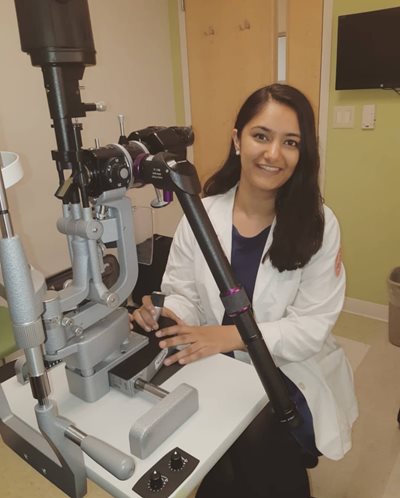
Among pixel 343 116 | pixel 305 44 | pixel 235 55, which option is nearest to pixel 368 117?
pixel 343 116

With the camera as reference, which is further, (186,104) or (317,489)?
(186,104)

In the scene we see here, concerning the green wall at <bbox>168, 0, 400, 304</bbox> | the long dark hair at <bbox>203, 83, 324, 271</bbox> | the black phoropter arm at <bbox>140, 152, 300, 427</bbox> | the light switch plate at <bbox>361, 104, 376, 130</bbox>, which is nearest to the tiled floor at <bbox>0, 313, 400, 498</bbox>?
the green wall at <bbox>168, 0, 400, 304</bbox>

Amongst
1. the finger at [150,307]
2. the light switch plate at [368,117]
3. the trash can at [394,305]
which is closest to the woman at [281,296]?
the finger at [150,307]

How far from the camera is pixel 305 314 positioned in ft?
3.67

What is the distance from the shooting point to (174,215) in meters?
3.07

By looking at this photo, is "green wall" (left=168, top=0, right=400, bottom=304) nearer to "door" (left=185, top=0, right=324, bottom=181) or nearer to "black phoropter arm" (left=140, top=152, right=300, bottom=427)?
"door" (left=185, top=0, right=324, bottom=181)

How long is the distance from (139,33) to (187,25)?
1.04ft

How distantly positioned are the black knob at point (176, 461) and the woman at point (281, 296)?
0.95 ft

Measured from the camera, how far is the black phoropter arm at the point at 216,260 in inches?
25.4

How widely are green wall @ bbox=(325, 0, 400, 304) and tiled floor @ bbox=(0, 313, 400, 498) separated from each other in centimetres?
56

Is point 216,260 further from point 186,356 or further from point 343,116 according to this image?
point 343,116

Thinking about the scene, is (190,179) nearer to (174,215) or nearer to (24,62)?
(24,62)

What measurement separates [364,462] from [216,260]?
1308 mm

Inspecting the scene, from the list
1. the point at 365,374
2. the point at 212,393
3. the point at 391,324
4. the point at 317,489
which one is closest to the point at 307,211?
the point at 212,393
